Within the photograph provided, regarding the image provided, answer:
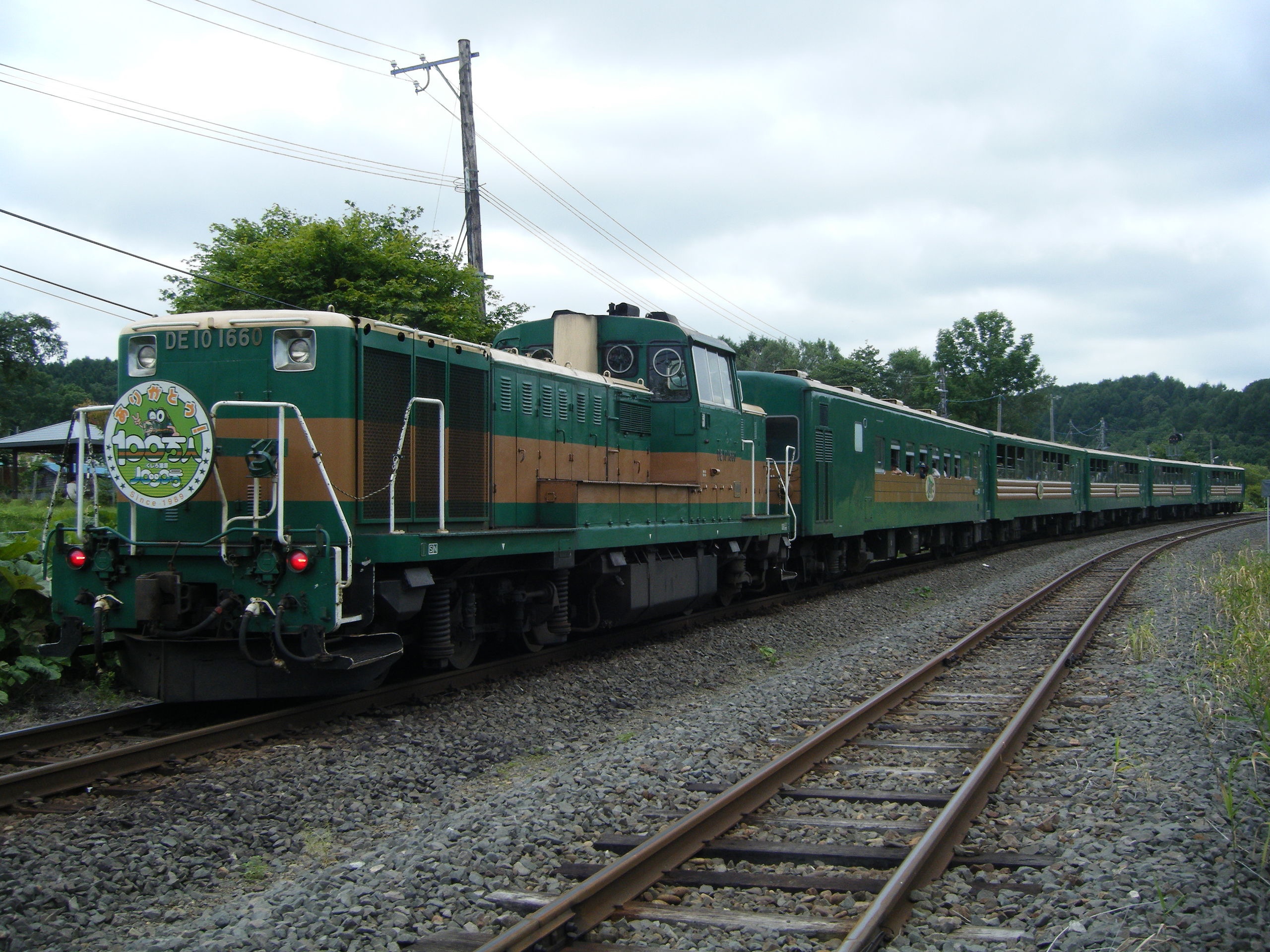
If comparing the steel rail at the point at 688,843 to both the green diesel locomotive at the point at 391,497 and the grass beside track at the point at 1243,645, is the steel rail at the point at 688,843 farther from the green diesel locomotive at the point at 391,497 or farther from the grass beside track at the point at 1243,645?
the green diesel locomotive at the point at 391,497

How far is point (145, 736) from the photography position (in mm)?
6195

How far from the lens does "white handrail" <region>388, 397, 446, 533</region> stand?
6.75 metres

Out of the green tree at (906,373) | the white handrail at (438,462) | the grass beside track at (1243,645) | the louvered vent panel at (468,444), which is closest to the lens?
the grass beside track at (1243,645)

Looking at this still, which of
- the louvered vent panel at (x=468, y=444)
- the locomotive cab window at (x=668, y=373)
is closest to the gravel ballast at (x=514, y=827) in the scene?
the louvered vent panel at (x=468, y=444)

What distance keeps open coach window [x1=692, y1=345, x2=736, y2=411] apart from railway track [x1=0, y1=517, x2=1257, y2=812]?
3.87m

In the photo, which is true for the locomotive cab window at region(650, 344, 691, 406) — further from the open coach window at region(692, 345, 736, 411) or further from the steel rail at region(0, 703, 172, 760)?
the steel rail at region(0, 703, 172, 760)

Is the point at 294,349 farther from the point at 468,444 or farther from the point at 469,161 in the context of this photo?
the point at 469,161

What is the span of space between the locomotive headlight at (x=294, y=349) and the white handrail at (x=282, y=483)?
0.31 meters

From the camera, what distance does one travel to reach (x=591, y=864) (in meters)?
4.11

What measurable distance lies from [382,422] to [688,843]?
3.87 metres

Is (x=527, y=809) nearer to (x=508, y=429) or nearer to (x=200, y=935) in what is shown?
(x=200, y=935)

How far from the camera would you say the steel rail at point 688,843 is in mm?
3387

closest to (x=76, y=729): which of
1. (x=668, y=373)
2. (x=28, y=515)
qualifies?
(x=668, y=373)

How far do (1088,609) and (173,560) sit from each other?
435 inches
